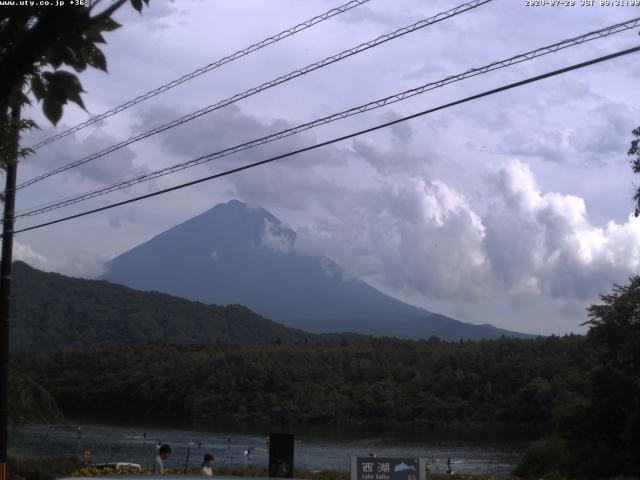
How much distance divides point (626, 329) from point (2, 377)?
2298 centimetres

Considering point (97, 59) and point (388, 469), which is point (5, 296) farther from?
point (97, 59)

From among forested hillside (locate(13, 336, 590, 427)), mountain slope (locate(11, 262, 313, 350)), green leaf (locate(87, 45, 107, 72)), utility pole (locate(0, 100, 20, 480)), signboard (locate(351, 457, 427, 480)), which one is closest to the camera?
green leaf (locate(87, 45, 107, 72))

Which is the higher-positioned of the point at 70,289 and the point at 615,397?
the point at 70,289

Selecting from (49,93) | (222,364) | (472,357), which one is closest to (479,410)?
(472,357)

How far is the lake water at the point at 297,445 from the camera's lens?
43.0 meters

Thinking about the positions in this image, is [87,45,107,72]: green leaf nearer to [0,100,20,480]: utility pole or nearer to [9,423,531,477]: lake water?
[0,100,20,480]: utility pole

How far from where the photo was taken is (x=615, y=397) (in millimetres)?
31578

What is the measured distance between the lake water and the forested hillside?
8.08 m

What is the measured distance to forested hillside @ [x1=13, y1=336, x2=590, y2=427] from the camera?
7700 centimetres

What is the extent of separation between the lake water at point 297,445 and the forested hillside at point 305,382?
26.5 ft

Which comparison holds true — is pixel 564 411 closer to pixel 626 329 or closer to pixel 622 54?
pixel 626 329

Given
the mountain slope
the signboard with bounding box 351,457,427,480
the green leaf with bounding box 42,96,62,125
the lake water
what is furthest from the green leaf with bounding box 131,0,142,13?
the mountain slope

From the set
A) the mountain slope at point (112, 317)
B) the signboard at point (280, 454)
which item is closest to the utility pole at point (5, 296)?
the signboard at point (280, 454)

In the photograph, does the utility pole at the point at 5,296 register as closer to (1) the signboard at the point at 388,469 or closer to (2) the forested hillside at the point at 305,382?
(1) the signboard at the point at 388,469
